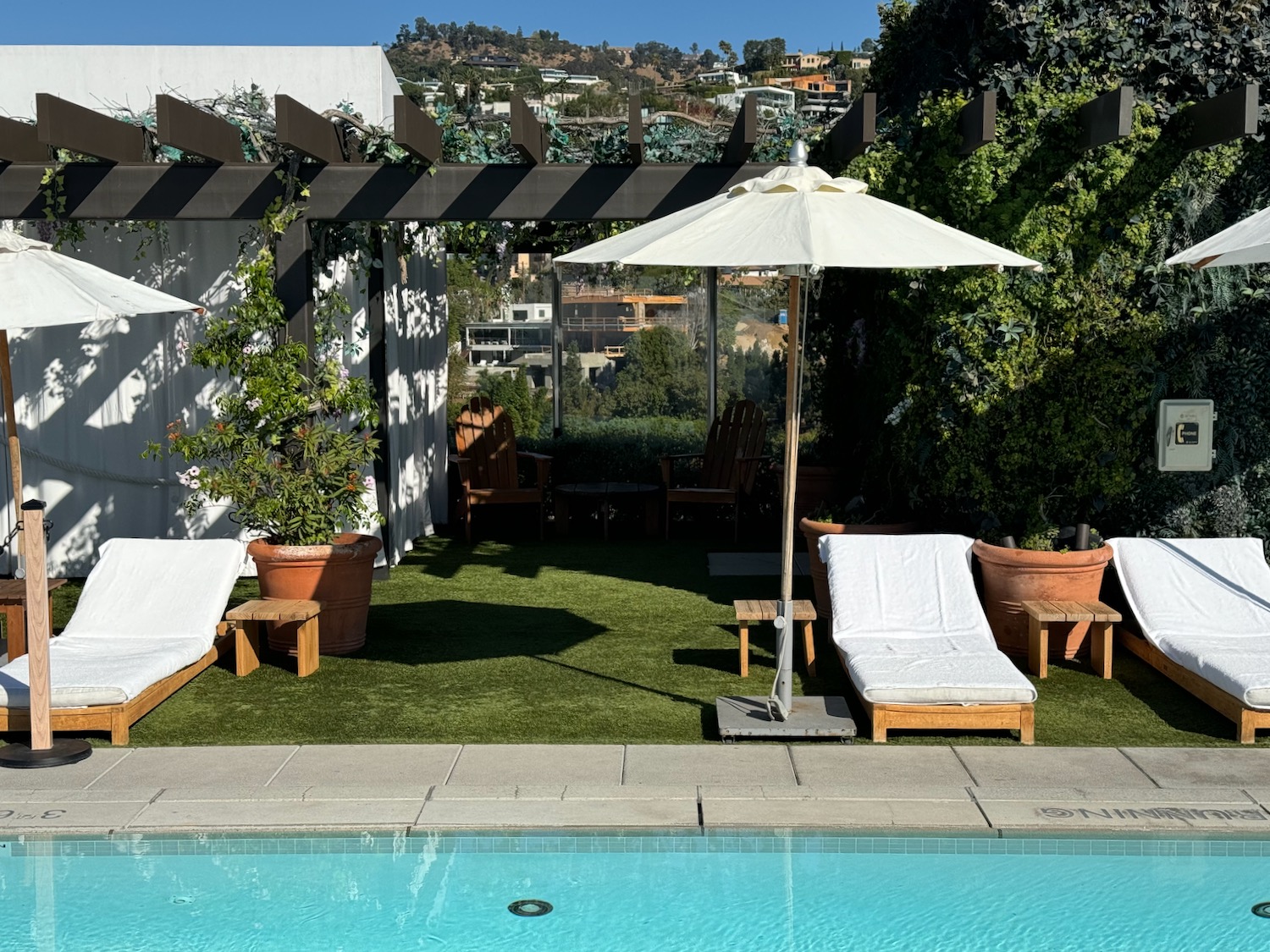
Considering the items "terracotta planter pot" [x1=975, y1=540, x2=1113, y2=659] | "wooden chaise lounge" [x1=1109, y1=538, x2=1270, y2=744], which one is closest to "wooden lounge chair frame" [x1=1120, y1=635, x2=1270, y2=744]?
"wooden chaise lounge" [x1=1109, y1=538, x2=1270, y2=744]

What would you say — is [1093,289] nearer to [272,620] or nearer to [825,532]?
[825,532]

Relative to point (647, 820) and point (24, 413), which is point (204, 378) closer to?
point (24, 413)

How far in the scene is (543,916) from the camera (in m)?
4.19

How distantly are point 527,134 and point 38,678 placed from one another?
3.78m

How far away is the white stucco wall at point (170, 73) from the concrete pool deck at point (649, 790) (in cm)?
550

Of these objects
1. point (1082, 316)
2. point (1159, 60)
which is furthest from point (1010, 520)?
point (1159, 60)

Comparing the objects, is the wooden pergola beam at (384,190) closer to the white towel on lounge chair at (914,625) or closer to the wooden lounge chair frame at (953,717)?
the white towel on lounge chair at (914,625)

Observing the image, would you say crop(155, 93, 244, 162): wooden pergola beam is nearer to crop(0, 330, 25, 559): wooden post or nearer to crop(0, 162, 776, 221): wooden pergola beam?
crop(0, 162, 776, 221): wooden pergola beam

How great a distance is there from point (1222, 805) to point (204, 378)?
678 centimetres

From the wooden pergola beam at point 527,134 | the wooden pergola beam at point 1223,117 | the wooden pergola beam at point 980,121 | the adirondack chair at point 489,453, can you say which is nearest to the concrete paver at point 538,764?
the wooden pergola beam at point 527,134

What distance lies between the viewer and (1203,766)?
5238 mm

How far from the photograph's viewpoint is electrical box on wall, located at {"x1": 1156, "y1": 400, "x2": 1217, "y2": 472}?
23.6 ft

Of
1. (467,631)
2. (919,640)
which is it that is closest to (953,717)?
(919,640)

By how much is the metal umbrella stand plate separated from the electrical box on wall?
548cm
